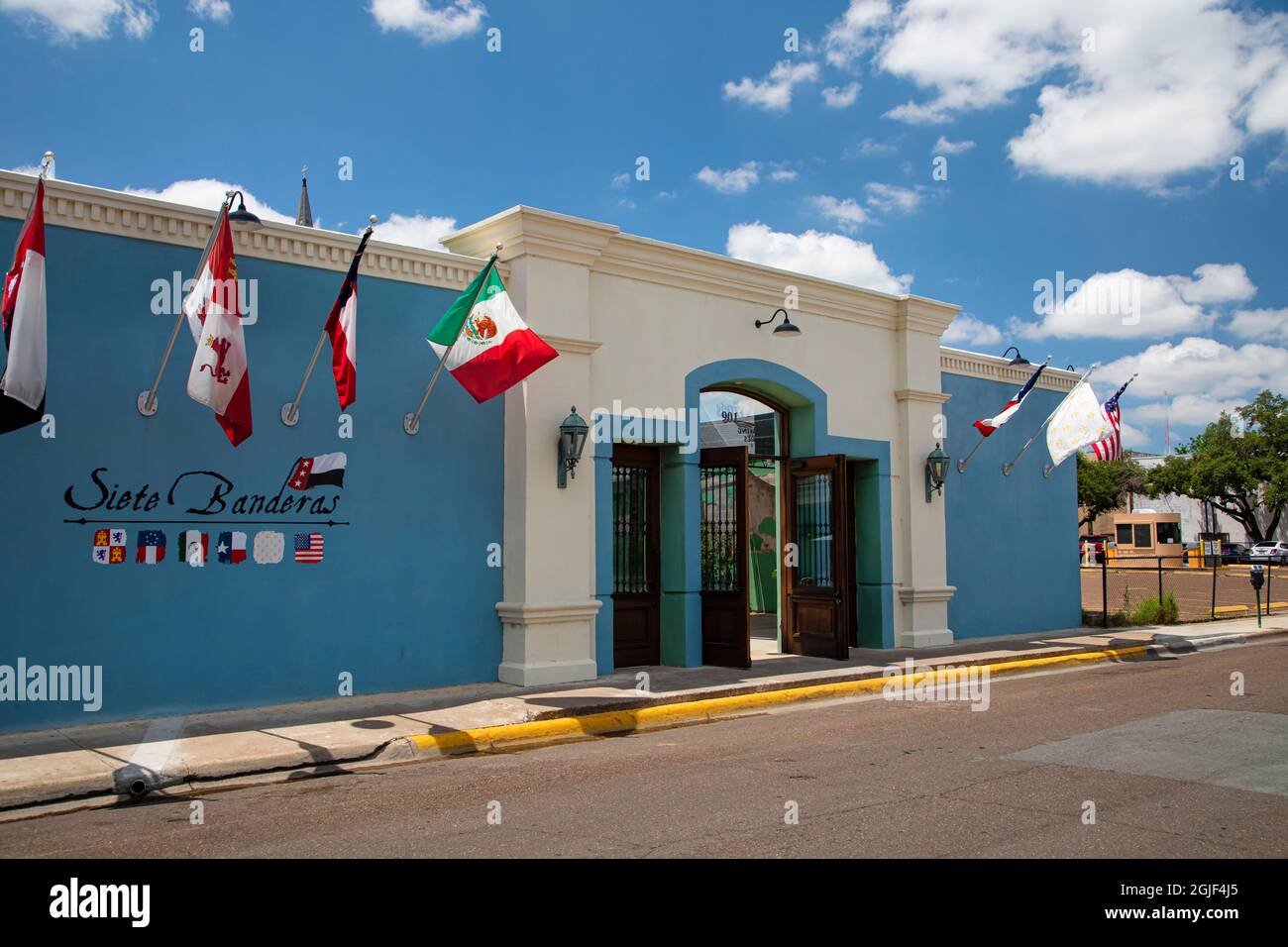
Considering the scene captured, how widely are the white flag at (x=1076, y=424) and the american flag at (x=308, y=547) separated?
39.3 feet

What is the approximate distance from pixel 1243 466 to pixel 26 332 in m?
61.9

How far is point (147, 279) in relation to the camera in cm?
910

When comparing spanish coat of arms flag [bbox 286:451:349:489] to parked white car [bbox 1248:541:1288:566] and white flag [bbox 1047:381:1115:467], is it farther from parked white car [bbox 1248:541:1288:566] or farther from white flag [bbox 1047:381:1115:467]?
parked white car [bbox 1248:541:1288:566]

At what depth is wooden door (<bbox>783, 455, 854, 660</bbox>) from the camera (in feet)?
44.7

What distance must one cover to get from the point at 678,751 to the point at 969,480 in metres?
9.79

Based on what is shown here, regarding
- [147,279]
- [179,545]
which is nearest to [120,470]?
[179,545]

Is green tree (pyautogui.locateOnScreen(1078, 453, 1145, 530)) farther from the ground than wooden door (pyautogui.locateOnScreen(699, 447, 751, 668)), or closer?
farther from the ground

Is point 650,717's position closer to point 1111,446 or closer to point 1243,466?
point 1111,446

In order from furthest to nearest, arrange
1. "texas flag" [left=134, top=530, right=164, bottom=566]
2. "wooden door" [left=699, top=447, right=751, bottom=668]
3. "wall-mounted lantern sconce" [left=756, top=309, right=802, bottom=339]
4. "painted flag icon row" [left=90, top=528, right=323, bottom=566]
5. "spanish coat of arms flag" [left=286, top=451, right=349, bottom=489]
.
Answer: "wall-mounted lantern sconce" [left=756, top=309, right=802, bottom=339] < "wooden door" [left=699, top=447, right=751, bottom=668] < "spanish coat of arms flag" [left=286, top=451, right=349, bottom=489] < "texas flag" [left=134, top=530, right=164, bottom=566] < "painted flag icon row" [left=90, top=528, right=323, bottom=566]

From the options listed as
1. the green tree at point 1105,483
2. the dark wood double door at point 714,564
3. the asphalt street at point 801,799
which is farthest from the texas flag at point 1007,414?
the green tree at point 1105,483

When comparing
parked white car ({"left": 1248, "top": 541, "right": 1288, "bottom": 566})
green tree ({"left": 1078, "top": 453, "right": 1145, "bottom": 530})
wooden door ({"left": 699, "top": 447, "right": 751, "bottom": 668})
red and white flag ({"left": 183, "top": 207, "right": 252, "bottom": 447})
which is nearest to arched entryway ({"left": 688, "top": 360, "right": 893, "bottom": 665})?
wooden door ({"left": 699, "top": 447, "right": 751, "bottom": 668})

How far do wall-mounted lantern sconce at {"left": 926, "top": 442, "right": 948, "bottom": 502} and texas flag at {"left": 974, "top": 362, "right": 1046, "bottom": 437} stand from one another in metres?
1.02

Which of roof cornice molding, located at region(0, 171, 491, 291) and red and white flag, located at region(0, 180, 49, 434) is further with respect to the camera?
roof cornice molding, located at region(0, 171, 491, 291)
